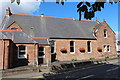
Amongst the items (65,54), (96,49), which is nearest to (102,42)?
(96,49)

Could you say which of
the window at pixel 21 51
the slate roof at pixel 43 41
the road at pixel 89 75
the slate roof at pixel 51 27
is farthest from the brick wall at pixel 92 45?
the road at pixel 89 75

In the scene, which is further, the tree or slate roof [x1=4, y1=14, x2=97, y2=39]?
slate roof [x1=4, y1=14, x2=97, y2=39]

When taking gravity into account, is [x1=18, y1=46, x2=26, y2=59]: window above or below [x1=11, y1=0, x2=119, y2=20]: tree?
below

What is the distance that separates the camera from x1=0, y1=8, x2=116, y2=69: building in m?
19.8

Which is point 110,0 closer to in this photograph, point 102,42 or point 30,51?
point 30,51

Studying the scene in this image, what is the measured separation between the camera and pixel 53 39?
2452 centimetres

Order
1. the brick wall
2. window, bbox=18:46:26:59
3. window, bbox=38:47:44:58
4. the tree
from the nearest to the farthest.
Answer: the tree → window, bbox=18:46:26:59 → window, bbox=38:47:44:58 → the brick wall

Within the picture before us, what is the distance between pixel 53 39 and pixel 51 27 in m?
3.50

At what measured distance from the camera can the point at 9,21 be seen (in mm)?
25281

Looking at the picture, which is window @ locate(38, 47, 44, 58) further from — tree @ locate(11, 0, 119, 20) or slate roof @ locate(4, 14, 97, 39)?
tree @ locate(11, 0, 119, 20)

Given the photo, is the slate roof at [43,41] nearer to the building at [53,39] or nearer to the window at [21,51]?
the building at [53,39]

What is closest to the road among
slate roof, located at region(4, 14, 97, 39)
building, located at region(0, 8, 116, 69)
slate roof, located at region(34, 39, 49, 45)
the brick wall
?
building, located at region(0, 8, 116, 69)

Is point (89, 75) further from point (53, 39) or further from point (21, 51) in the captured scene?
point (53, 39)

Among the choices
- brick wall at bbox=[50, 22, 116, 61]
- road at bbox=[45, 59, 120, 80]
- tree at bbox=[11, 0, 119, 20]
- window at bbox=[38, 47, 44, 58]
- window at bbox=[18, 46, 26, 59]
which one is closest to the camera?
tree at bbox=[11, 0, 119, 20]
